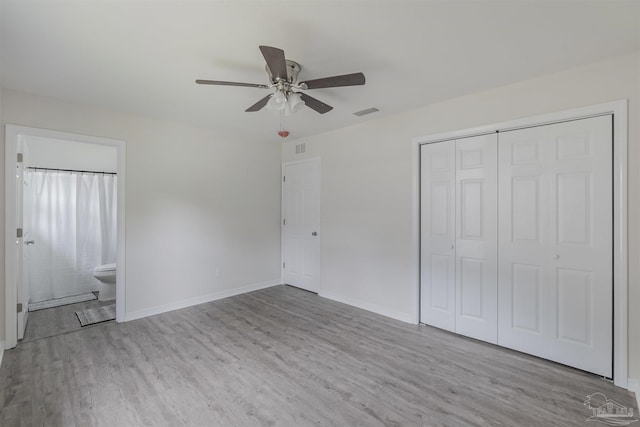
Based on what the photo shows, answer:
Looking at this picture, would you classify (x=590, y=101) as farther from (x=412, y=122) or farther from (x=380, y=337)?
(x=380, y=337)

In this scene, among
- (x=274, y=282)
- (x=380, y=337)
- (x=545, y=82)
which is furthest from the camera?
(x=274, y=282)

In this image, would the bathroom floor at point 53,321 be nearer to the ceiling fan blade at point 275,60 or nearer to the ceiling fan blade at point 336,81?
the ceiling fan blade at point 275,60

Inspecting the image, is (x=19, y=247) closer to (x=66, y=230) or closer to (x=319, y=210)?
(x=66, y=230)

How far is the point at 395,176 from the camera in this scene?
3.61 m

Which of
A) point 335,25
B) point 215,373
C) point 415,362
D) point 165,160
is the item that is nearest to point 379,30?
point 335,25

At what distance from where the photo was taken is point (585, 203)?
242cm

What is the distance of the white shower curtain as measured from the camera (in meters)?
4.22

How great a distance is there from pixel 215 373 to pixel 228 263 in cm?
221

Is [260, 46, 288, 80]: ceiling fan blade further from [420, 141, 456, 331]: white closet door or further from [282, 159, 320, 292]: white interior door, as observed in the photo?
[282, 159, 320, 292]: white interior door

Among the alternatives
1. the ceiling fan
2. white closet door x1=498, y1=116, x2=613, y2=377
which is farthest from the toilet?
white closet door x1=498, y1=116, x2=613, y2=377

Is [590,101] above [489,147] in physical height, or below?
above

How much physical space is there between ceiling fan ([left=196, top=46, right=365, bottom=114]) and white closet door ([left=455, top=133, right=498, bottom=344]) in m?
1.66

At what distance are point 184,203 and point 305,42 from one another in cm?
287

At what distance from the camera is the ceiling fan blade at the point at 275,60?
5.50 ft
